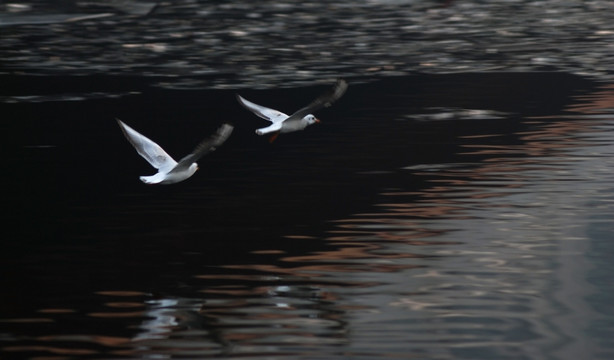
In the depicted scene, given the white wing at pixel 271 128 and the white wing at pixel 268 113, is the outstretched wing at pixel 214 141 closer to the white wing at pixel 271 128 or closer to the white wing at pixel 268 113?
the white wing at pixel 271 128

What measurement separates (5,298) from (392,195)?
4188 mm

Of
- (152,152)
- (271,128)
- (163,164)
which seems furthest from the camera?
(271,128)

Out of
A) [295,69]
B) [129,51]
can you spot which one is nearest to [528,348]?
[295,69]

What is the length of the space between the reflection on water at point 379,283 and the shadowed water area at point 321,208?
25mm

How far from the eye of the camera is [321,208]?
12.5m

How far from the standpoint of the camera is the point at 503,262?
10359mm

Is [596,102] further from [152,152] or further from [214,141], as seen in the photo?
[214,141]

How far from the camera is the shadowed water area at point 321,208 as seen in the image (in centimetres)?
882

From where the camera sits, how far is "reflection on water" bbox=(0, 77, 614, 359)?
8.50 meters

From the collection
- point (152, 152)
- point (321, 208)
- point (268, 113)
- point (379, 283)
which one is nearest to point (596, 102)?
point (268, 113)

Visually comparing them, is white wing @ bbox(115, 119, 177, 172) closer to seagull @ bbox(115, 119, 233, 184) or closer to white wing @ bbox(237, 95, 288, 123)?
seagull @ bbox(115, 119, 233, 184)

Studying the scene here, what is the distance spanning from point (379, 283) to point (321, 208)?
263 centimetres

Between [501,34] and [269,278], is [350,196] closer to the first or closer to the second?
[269,278]

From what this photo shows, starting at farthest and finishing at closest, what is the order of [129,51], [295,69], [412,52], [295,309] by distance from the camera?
[129,51], [412,52], [295,69], [295,309]
